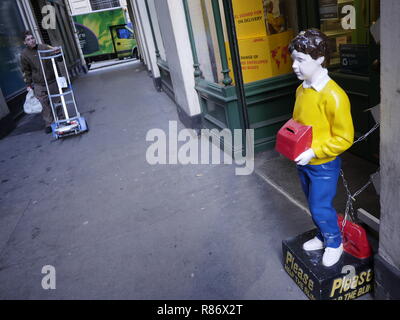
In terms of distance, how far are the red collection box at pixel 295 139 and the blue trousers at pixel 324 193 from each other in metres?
0.20

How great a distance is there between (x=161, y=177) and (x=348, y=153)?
2.52 metres

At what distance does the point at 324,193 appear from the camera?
220 cm

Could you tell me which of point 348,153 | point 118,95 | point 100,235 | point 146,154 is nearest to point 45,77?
point 146,154

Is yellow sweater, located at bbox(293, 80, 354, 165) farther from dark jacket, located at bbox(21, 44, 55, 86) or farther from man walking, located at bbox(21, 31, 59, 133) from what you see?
dark jacket, located at bbox(21, 44, 55, 86)

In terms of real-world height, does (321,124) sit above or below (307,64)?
below

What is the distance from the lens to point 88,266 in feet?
10.7

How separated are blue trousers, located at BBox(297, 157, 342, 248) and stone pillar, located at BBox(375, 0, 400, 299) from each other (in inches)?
11.5

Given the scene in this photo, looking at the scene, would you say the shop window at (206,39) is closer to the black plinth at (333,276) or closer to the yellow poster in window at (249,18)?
the yellow poster in window at (249,18)

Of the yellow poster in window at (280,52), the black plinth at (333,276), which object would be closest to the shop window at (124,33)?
the yellow poster in window at (280,52)

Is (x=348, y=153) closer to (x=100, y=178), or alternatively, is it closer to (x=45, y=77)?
(x=100, y=178)

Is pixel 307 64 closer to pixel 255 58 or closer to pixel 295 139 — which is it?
pixel 295 139

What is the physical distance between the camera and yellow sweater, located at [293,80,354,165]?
6.34ft

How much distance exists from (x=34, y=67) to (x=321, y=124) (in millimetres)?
7211

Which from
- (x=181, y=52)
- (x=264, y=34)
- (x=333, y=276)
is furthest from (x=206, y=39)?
(x=333, y=276)
